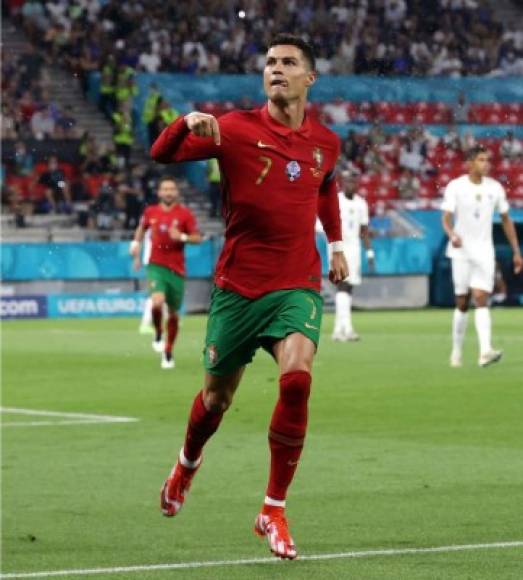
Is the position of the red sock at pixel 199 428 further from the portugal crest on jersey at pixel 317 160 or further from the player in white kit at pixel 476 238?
the player in white kit at pixel 476 238

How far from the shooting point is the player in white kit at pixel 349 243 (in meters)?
28.3

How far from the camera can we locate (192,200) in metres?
44.6

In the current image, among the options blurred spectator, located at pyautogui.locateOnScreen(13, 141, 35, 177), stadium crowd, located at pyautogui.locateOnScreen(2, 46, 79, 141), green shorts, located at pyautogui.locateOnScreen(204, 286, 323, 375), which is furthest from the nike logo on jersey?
blurred spectator, located at pyautogui.locateOnScreen(13, 141, 35, 177)

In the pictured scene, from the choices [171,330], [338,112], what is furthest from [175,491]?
[338,112]

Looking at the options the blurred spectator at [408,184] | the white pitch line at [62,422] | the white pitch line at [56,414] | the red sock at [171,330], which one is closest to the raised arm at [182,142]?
the white pitch line at [62,422]

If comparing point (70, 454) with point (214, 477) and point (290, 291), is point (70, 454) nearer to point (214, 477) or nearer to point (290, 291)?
point (214, 477)

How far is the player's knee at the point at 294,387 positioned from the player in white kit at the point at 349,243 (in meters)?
19.1

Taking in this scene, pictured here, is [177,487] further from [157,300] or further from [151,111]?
[151,111]

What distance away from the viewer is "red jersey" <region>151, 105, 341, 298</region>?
920 centimetres

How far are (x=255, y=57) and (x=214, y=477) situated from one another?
117ft

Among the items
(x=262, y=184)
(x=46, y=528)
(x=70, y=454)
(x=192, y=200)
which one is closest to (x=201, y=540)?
(x=46, y=528)

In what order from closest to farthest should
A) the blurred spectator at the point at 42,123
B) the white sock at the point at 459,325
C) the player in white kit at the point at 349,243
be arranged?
the white sock at the point at 459,325 < the player in white kit at the point at 349,243 < the blurred spectator at the point at 42,123

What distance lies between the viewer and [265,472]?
12.1m

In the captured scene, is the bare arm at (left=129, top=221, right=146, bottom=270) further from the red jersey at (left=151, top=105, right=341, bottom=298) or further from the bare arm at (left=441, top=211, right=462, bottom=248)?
the red jersey at (left=151, top=105, right=341, bottom=298)
